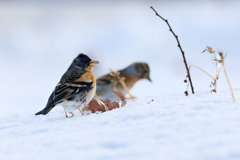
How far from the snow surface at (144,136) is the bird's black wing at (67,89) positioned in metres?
0.72

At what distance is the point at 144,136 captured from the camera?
6.66 feet

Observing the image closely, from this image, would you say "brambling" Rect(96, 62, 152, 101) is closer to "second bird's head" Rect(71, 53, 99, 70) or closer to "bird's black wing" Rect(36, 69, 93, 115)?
"second bird's head" Rect(71, 53, 99, 70)

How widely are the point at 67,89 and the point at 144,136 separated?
1.77 metres

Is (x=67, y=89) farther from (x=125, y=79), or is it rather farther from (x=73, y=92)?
(x=125, y=79)

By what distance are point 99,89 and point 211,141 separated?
470 centimetres

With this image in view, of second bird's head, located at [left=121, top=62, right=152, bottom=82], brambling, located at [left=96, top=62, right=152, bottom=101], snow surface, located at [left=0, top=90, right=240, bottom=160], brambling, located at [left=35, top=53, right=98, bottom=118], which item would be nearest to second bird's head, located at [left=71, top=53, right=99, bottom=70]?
brambling, located at [left=35, top=53, right=98, bottom=118]

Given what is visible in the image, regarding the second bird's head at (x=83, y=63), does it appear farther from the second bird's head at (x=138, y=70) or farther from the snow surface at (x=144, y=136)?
the second bird's head at (x=138, y=70)

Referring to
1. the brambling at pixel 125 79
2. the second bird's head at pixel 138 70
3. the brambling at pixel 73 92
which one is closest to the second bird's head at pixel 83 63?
the brambling at pixel 73 92

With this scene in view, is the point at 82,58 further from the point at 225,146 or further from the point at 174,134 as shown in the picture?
the point at 225,146

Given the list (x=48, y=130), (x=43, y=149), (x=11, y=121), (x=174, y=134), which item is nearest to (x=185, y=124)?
(x=174, y=134)

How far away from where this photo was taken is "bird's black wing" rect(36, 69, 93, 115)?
3.52 metres

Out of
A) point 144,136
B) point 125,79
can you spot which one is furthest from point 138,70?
point 144,136

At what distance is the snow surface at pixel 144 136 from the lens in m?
1.77

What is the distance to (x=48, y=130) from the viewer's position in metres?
2.57
